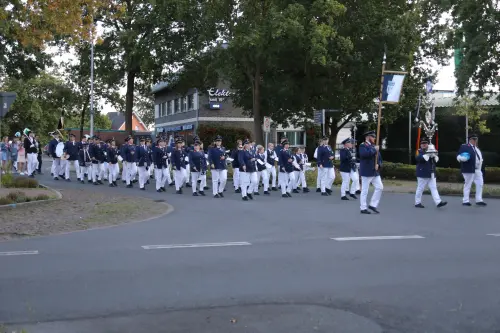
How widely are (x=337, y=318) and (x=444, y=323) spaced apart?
0.98 metres

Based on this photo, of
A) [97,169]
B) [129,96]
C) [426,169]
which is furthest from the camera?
[129,96]

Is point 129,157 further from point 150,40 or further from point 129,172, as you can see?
point 150,40

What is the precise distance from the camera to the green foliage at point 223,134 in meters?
47.9

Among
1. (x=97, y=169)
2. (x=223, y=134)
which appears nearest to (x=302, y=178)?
(x=97, y=169)

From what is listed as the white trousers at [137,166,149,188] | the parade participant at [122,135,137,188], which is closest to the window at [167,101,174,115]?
the parade participant at [122,135,137,188]

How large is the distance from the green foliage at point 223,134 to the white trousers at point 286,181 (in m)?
26.8

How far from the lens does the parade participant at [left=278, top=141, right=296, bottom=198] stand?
1983cm

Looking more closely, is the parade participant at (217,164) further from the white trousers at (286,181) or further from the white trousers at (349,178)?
the white trousers at (349,178)

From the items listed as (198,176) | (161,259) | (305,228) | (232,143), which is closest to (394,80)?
(198,176)

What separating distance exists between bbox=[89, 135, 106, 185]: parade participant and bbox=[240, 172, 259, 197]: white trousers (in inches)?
282

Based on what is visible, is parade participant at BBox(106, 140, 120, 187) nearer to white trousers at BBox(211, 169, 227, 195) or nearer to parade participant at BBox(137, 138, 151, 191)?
parade participant at BBox(137, 138, 151, 191)

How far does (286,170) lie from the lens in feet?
66.6

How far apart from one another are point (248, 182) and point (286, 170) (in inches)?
85.0

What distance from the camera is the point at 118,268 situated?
7.90 m
